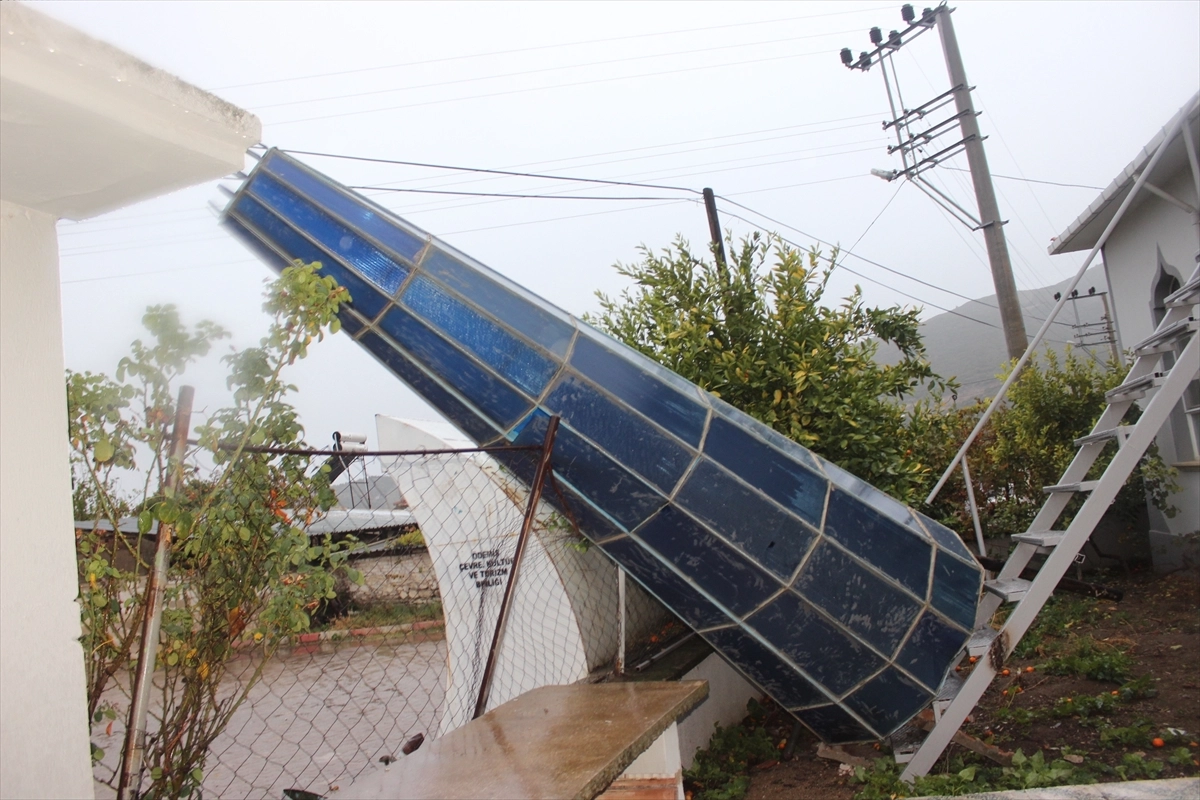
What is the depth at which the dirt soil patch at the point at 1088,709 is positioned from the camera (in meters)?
4.03

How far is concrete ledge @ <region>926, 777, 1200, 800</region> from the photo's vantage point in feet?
8.62

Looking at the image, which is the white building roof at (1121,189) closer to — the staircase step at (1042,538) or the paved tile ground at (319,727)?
the staircase step at (1042,538)

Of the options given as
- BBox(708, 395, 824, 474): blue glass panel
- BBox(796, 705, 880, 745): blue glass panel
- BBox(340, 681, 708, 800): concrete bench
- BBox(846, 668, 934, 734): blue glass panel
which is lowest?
BBox(796, 705, 880, 745): blue glass panel

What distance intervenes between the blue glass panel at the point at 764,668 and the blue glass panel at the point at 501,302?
150 cm

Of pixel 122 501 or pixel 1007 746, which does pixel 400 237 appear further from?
pixel 1007 746

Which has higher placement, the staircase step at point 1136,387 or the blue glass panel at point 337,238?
the blue glass panel at point 337,238

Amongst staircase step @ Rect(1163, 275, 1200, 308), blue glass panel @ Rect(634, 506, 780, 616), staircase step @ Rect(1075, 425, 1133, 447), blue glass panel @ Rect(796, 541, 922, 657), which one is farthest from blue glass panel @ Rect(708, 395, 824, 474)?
staircase step @ Rect(1163, 275, 1200, 308)

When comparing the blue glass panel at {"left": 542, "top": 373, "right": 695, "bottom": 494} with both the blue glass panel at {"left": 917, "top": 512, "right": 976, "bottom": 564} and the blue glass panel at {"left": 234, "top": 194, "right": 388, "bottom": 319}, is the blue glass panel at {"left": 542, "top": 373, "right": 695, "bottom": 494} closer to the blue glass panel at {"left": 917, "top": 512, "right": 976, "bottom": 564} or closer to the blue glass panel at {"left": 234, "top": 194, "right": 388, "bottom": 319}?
the blue glass panel at {"left": 234, "top": 194, "right": 388, "bottom": 319}

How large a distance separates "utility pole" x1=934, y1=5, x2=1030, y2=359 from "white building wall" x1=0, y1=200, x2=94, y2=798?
37.4 feet

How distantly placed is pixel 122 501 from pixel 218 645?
18.0 inches

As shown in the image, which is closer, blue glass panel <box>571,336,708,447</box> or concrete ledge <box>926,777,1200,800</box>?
concrete ledge <box>926,777,1200,800</box>

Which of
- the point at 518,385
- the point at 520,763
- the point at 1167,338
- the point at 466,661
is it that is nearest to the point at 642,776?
the point at 520,763

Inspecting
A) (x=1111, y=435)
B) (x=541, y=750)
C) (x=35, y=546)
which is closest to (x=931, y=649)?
(x=1111, y=435)

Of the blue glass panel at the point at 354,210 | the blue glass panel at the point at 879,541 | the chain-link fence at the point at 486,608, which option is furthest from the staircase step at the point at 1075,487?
the blue glass panel at the point at 354,210
